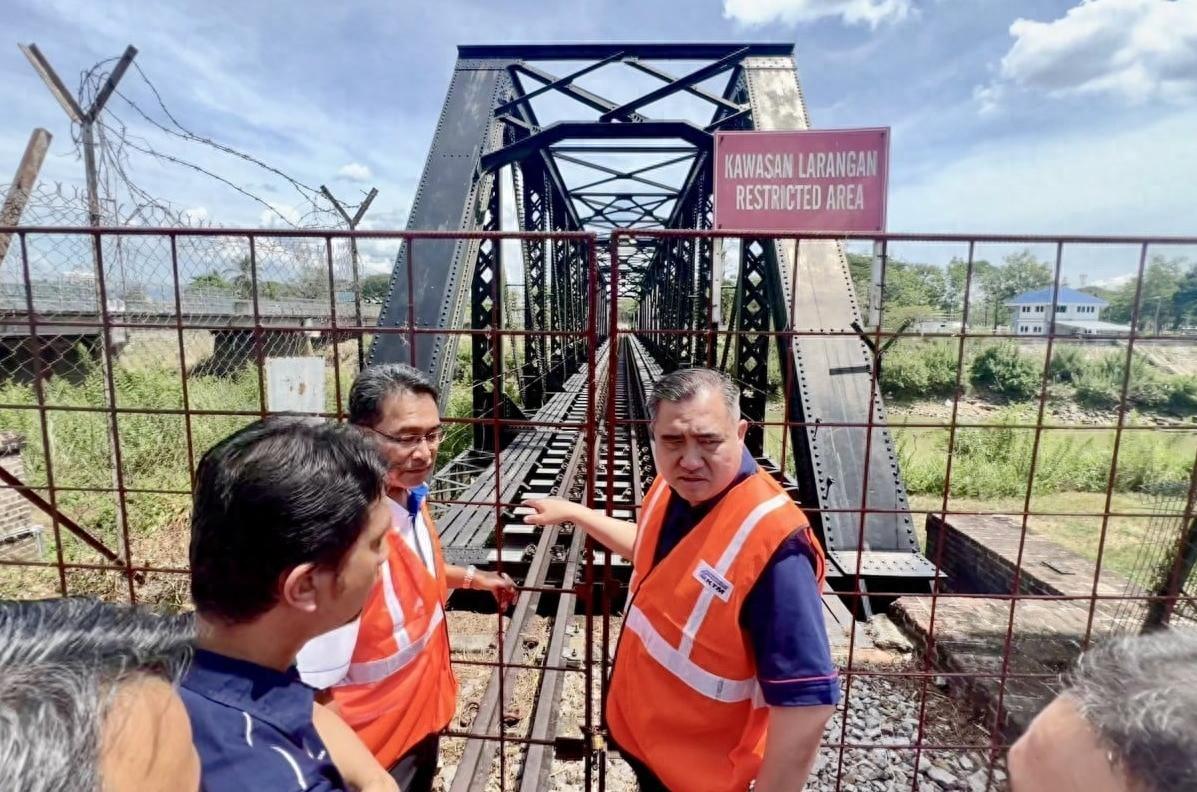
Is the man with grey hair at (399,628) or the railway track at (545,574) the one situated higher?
the man with grey hair at (399,628)

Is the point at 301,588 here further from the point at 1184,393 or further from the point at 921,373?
the point at 921,373

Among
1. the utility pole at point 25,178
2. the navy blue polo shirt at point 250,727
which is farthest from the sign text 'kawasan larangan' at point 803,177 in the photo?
the utility pole at point 25,178

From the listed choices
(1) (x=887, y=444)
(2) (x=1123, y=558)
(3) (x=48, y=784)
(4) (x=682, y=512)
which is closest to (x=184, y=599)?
(4) (x=682, y=512)

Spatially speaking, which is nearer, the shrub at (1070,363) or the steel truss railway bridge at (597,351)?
the steel truss railway bridge at (597,351)

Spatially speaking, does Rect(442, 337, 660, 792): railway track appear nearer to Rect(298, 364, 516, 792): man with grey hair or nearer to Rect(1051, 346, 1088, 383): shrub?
Rect(298, 364, 516, 792): man with grey hair

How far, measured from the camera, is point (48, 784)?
54 centimetres

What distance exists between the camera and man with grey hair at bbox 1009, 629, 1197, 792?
1.91 ft

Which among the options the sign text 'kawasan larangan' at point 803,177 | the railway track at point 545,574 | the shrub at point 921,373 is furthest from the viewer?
the shrub at point 921,373

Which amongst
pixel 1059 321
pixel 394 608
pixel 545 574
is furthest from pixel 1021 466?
pixel 394 608

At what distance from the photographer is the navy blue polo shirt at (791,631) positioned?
132 centimetres

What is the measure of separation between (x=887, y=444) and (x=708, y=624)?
283 cm

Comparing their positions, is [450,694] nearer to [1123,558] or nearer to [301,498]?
[301,498]

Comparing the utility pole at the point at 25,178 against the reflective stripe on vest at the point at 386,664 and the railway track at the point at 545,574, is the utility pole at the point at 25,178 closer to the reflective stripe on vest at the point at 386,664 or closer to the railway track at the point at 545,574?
the railway track at the point at 545,574

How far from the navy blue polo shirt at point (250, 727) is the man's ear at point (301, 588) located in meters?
0.13
